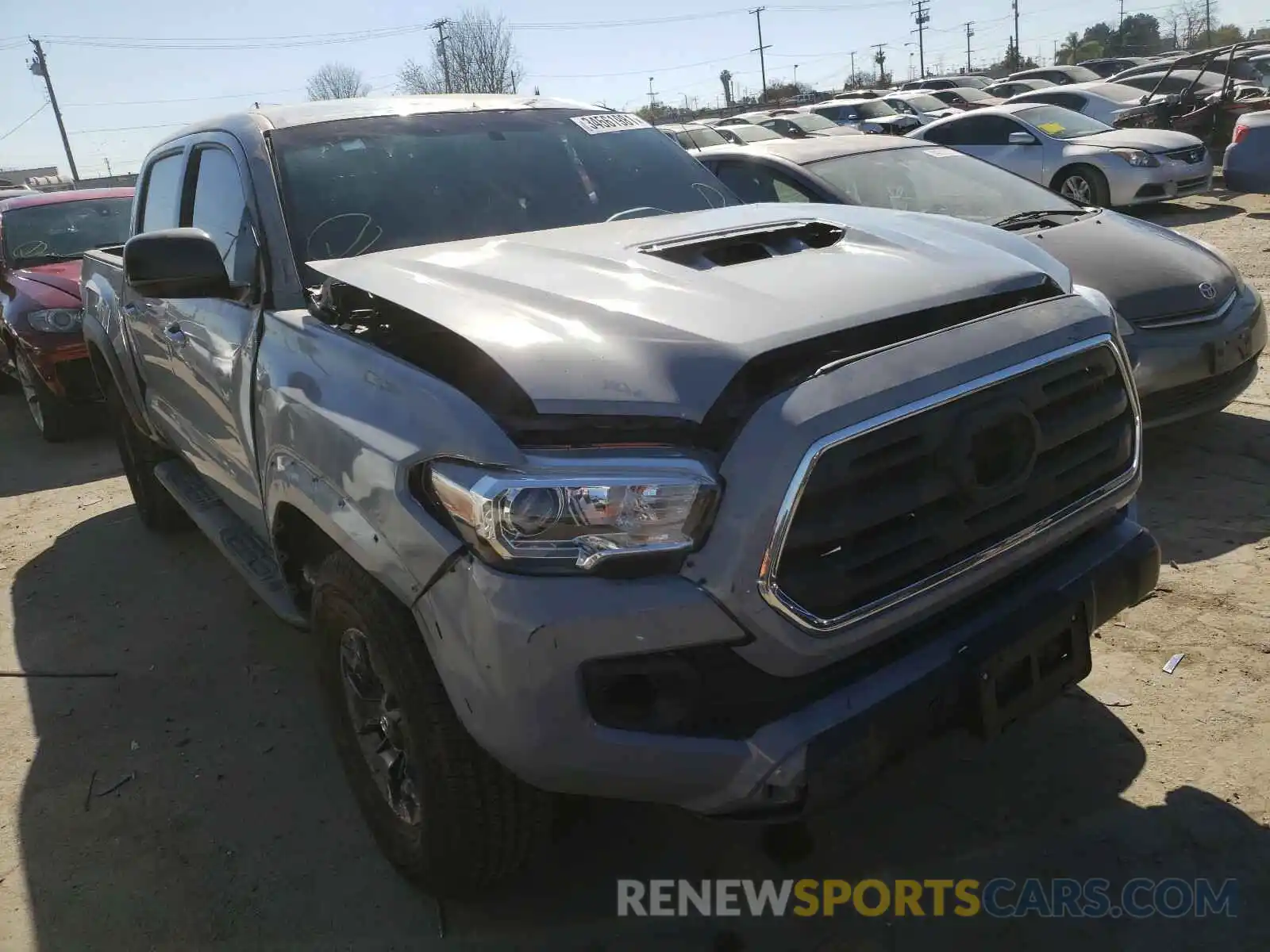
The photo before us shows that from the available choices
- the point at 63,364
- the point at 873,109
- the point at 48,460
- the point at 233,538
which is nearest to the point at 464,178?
the point at 233,538

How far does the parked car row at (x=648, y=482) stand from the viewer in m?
1.77

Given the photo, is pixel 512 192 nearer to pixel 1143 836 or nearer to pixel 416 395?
pixel 416 395

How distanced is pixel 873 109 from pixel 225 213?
23.7m

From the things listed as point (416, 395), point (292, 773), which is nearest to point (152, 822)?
point (292, 773)

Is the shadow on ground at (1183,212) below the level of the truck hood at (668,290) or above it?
below

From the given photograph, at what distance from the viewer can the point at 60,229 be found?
8461 mm

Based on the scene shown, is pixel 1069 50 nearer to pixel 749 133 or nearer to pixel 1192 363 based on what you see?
pixel 749 133

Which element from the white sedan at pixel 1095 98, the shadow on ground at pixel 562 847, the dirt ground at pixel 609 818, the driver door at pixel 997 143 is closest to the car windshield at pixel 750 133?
the white sedan at pixel 1095 98

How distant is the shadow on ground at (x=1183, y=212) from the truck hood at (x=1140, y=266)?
7.47 metres

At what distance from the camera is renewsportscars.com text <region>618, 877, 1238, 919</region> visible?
2.23 metres

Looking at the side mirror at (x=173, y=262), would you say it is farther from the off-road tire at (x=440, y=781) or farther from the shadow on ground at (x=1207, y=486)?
the shadow on ground at (x=1207, y=486)

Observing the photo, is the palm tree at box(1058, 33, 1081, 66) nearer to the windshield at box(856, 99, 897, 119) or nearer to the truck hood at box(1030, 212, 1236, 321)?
the windshield at box(856, 99, 897, 119)

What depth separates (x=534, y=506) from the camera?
5.81 ft

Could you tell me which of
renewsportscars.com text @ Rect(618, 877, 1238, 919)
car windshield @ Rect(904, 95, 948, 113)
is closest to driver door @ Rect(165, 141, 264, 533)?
renewsportscars.com text @ Rect(618, 877, 1238, 919)
